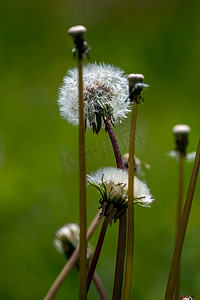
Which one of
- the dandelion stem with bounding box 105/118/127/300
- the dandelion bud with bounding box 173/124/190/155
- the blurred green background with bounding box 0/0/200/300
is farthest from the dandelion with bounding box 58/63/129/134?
the blurred green background with bounding box 0/0/200/300

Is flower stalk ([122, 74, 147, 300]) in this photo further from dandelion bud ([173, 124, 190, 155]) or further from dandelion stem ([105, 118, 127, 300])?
dandelion bud ([173, 124, 190, 155])

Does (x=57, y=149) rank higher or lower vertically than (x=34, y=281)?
higher

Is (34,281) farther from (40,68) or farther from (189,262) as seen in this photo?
(40,68)

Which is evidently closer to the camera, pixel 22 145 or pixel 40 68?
pixel 22 145

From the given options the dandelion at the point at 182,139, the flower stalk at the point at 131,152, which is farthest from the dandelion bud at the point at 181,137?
the flower stalk at the point at 131,152

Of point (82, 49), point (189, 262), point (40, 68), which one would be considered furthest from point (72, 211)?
point (82, 49)

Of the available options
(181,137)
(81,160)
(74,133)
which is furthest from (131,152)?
(74,133)
